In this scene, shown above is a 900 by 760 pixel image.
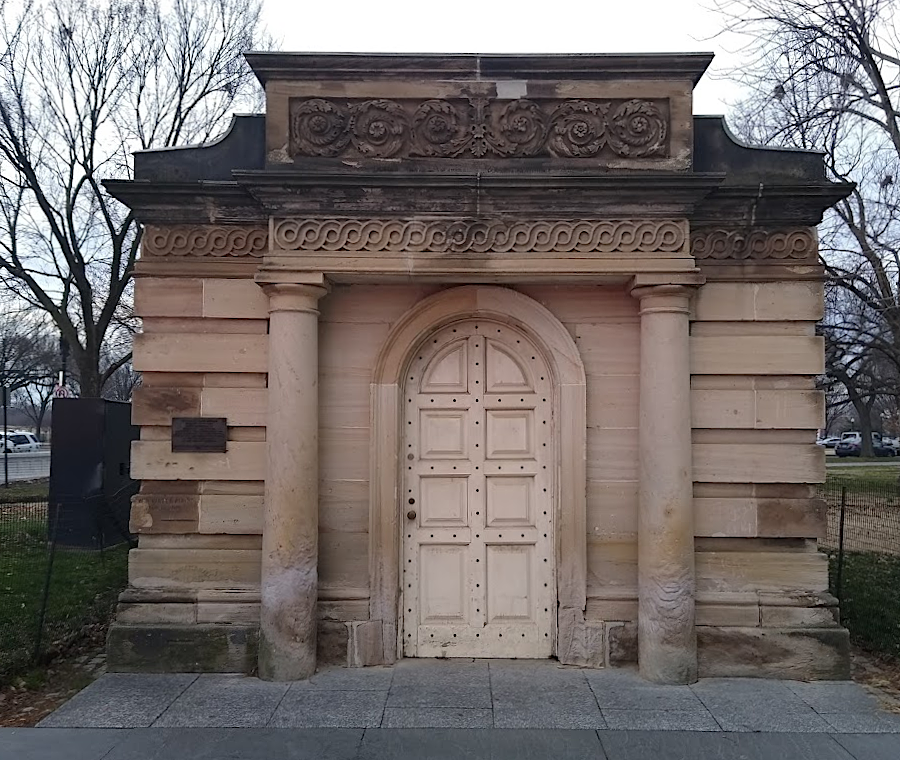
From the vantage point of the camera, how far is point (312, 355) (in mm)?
6121

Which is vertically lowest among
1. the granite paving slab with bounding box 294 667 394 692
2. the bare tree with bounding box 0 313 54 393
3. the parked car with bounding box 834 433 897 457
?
the granite paving slab with bounding box 294 667 394 692

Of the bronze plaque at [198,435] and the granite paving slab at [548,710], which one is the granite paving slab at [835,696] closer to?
the granite paving slab at [548,710]

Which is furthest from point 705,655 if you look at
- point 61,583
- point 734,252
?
point 61,583

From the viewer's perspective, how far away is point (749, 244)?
6.38 metres

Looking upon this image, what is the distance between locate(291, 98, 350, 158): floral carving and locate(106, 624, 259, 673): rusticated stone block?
158 inches

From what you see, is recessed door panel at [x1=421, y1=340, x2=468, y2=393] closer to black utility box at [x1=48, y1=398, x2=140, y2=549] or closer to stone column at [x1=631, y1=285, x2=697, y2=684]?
stone column at [x1=631, y1=285, x2=697, y2=684]

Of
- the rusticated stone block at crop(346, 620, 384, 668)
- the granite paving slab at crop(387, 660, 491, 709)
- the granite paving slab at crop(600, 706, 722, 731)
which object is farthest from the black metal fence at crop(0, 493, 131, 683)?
the granite paving slab at crop(600, 706, 722, 731)

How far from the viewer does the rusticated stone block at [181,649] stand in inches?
243

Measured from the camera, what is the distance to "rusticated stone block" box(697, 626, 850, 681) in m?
6.05

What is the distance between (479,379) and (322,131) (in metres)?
2.46

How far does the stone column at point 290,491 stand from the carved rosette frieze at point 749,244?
10.6ft

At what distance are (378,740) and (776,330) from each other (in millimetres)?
4520

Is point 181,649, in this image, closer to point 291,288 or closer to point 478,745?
point 478,745

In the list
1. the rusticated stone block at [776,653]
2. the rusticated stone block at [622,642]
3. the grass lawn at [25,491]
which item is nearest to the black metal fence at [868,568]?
the rusticated stone block at [776,653]
